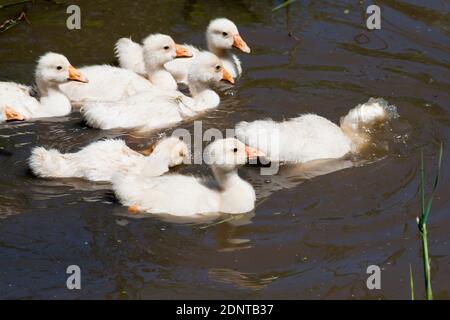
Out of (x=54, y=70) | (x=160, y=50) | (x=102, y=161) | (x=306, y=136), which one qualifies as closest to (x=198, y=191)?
(x=102, y=161)

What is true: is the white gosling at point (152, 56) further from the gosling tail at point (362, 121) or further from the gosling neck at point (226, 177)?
the gosling neck at point (226, 177)

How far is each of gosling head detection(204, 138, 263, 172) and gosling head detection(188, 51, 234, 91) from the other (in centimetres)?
Answer: 187

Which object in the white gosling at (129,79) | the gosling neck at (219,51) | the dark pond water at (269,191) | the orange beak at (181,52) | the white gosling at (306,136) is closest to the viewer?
the dark pond water at (269,191)

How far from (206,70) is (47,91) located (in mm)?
1383

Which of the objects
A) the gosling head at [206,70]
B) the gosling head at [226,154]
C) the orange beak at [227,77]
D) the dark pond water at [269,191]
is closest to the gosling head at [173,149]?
the dark pond water at [269,191]

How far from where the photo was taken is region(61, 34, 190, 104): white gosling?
7904 millimetres

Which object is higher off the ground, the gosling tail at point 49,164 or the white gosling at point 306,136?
the white gosling at point 306,136

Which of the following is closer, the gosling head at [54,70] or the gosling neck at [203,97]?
the gosling head at [54,70]

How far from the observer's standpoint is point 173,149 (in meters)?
6.80

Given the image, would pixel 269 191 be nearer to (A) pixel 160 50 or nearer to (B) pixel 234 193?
(B) pixel 234 193

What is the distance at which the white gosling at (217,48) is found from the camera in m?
8.46

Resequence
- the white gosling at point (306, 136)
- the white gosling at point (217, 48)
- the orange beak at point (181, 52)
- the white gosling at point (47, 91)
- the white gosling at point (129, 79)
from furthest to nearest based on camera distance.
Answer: the white gosling at point (217, 48), the orange beak at point (181, 52), the white gosling at point (129, 79), the white gosling at point (47, 91), the white gosling at point (306, 136)

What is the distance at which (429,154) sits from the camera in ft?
23.1

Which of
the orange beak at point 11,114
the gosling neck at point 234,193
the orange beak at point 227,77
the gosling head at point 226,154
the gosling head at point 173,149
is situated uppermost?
the orange beak at point 227,77
